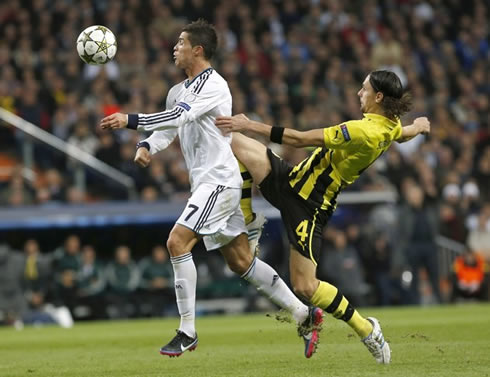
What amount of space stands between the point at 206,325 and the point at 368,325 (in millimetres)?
7083

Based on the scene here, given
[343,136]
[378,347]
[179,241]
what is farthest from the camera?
[179,241]

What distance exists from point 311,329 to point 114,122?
2.43 m

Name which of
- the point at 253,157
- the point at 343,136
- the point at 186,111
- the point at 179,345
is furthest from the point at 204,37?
the point at 179,345

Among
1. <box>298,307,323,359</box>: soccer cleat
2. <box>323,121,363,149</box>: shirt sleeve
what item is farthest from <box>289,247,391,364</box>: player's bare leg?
<box>323,121,363,149</box>: shirt sleeve

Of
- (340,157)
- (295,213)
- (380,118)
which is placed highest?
(380,118)

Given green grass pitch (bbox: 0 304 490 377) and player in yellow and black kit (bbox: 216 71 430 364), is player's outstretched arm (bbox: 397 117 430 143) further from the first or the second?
green grass pitch (bbox: 0 304 490 377)

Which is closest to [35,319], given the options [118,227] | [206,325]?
[118,227]

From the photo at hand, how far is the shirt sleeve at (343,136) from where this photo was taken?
8.45m

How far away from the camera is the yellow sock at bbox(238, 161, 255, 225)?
373 inches

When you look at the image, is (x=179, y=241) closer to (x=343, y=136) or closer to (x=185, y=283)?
(x=185, y=283)

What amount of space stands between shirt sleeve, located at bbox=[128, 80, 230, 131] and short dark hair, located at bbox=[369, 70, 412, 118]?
1.25 meters

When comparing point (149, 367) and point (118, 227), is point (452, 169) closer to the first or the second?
point (118, 227)

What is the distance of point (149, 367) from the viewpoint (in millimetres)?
8812

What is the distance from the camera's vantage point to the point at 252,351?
1040 centimetres
